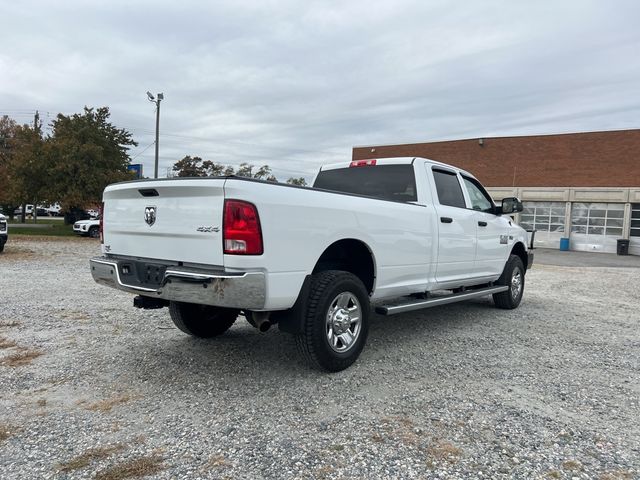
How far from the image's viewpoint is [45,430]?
10.2 ft

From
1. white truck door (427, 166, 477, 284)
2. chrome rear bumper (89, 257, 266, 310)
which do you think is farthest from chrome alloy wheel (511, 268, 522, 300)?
chrome rear bumper (89, 257, 266, 310)

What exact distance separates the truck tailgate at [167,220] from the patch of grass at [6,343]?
162 cm

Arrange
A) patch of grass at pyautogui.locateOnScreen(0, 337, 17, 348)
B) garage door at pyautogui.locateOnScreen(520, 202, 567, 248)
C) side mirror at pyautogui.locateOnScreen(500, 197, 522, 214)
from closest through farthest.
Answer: patch of grass at pyautogui.locateOnScreen(0, 337, 17, 348) < side mirror at pyautogui.locateOnScreen(500, 197, 522, 214) < garage door at pyautogui.locateOnScreen(520, 202, 567, 248)

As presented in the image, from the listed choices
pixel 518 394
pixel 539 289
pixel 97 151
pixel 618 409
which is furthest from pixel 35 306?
pixel 97 151

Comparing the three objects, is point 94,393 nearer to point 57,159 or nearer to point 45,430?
point 45,430

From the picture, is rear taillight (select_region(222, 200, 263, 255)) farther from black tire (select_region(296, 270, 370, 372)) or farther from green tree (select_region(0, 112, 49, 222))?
green tree (select_region(0, 112, 49, 222))

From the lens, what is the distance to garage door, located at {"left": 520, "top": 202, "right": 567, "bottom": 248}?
2898cm

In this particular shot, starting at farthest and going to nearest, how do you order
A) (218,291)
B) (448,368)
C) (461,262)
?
(461,262) < (448,368) < (218,291)

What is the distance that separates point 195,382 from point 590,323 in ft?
18.4

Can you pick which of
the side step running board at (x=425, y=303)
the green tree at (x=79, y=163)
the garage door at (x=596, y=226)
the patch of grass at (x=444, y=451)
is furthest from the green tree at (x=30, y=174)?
the garage door at (x=596, y=226)

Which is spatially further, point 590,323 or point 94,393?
point 590,323

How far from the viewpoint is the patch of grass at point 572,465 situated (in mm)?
2756

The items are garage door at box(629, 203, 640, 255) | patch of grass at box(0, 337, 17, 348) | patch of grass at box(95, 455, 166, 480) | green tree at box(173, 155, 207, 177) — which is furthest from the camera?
green tree at box(173, 155, 207, 177)

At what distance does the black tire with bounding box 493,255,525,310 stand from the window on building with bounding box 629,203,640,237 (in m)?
23.7
